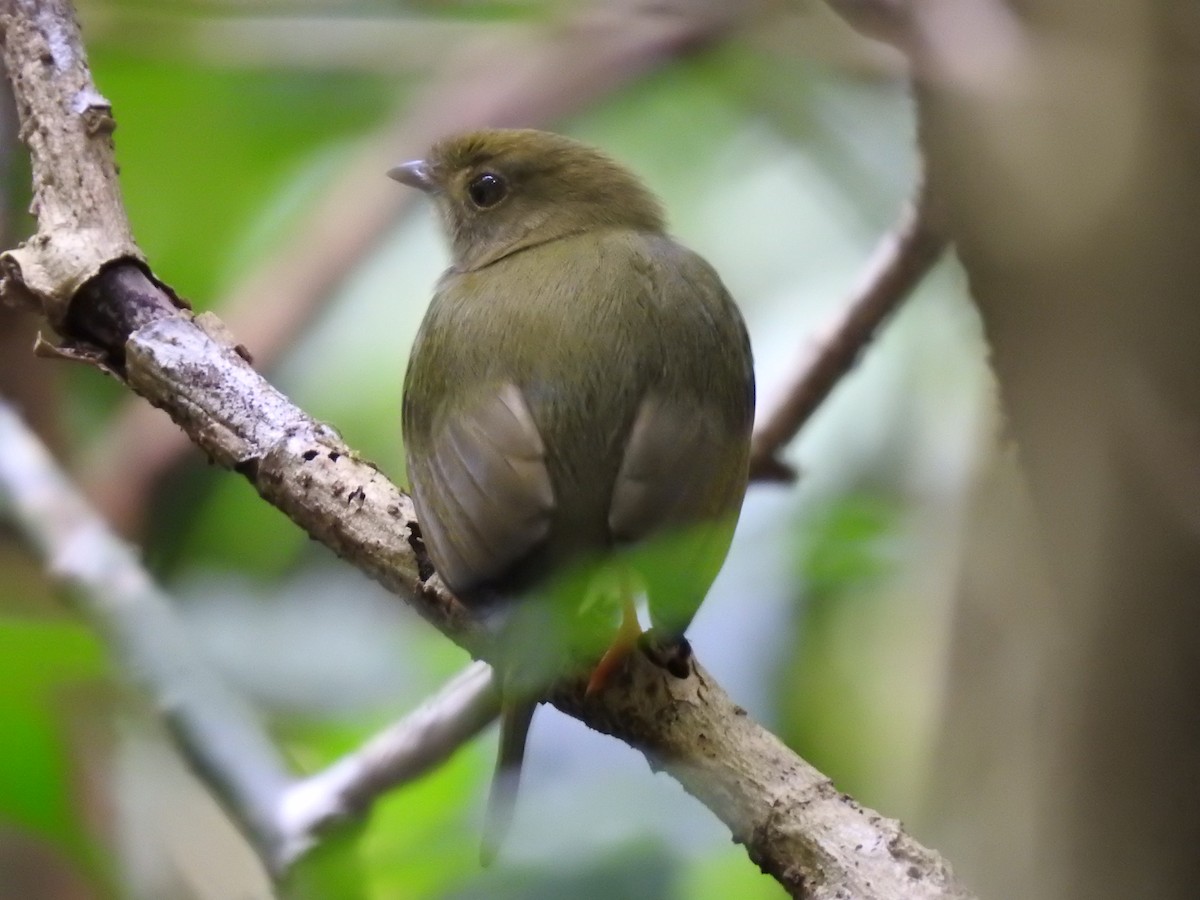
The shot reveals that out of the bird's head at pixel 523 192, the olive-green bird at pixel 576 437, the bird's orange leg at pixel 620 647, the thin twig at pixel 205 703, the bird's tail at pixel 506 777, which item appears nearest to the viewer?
the bird's tail at pixel 506 777

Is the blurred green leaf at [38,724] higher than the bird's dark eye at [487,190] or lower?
higher

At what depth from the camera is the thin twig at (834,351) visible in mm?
2443

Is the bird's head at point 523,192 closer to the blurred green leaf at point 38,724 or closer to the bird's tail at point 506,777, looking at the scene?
the bird's tail at point 506,777

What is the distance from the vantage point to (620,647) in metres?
1.53

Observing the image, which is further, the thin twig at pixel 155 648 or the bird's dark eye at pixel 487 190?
the bird's dark eye at pixel 487 190

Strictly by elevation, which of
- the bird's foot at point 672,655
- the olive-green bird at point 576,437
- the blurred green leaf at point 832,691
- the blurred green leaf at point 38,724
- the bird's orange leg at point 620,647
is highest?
the blurred green leaf at point 38,724

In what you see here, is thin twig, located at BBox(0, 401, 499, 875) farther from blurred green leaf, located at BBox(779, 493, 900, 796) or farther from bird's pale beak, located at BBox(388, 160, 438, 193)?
bird's pale beak, located at BBox(388, 160, 438, 193)

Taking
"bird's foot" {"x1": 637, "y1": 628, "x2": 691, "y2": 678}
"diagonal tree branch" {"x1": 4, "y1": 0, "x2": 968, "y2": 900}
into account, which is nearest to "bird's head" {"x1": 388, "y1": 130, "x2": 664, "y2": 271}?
"diagonal tree branch" {"x1": 4, "y1": 0, "x2": 968, "y2": 900}

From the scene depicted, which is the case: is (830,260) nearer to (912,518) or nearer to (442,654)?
(912,518)

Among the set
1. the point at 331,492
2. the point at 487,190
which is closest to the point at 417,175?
the point at 487,190

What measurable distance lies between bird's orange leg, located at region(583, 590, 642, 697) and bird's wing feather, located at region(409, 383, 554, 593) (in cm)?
12

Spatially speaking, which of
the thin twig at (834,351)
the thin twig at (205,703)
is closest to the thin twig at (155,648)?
the thin twig at (205,703)

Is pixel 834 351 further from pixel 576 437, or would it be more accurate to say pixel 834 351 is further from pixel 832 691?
pixel 576 437

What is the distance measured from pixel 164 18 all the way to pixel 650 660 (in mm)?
1031
